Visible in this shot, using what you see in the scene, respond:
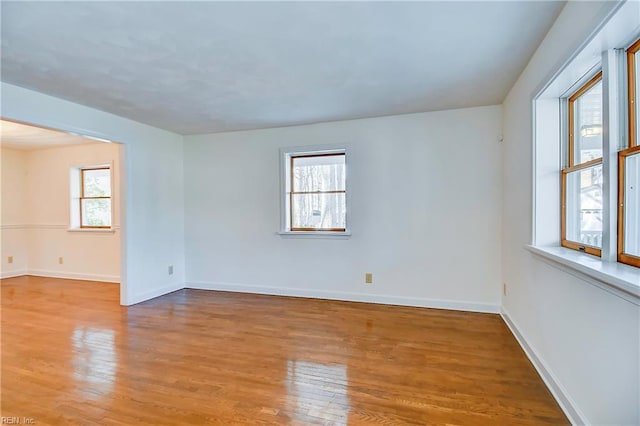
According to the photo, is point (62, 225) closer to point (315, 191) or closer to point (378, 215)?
point (315, 191)

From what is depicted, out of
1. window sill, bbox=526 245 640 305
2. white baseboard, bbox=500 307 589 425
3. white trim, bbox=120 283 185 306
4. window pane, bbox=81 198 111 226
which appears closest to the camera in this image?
window sill, bbox=526 245 640 305

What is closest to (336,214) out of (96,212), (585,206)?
(585,206)

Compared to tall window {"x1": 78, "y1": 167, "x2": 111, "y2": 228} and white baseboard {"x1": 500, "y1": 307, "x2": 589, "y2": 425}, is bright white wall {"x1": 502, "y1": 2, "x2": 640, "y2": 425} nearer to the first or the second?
white baseboard {"x1": 500, "y1": 307, "x2": 589, "y2": 425}

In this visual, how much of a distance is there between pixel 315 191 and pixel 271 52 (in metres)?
2.30

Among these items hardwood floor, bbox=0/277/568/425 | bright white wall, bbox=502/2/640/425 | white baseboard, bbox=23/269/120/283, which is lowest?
hardwood floor, bbox=0/277/568/425

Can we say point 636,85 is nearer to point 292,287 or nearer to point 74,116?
point 292,287

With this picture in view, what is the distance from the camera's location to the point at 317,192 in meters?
4.50

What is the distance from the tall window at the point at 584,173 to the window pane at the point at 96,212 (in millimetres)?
6454

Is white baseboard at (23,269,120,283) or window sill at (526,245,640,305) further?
white baseboard at (23,269,120,283)

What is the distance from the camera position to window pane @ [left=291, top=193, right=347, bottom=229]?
4398mm

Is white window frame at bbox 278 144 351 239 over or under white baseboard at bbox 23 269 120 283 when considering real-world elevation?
over

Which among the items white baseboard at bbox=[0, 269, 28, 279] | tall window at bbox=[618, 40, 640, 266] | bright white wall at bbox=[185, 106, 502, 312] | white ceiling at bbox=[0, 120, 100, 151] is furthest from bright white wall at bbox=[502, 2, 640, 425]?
white baseboard at bbox=[0, 269, 28, 279]

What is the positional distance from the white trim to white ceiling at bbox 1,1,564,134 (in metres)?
2.37

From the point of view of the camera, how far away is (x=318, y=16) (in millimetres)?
1967
